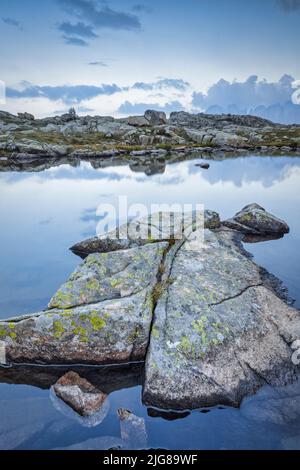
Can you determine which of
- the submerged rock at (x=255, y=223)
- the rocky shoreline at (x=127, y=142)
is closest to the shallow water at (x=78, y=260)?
the submerged rock at (x=255, y=223)

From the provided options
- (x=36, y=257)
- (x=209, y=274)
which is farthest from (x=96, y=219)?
(x=209, y=274)

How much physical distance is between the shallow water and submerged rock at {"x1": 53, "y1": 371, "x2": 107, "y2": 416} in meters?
0.30

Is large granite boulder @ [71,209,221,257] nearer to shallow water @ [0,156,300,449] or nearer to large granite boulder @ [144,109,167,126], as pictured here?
shallow water @ [0,156,300,449]

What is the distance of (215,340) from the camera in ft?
27.1

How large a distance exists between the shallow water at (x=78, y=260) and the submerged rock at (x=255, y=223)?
1058 millimetres

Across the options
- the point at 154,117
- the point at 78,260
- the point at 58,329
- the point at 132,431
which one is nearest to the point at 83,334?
the point at 58,329

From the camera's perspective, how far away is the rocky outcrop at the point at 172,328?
7652 mm

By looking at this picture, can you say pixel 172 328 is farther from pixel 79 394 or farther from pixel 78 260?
pixel 78 260

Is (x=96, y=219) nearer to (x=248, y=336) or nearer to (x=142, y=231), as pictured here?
(x=142, y=231)

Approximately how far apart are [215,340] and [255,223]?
40.2ft

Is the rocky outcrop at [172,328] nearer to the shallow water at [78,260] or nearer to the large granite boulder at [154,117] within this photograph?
the shallow water at [78,260]

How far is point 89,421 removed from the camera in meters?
7.14

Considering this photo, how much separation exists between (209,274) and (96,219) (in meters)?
17.0

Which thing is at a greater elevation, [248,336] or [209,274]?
[209,274]
